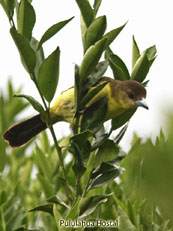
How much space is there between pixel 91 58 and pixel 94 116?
0.21m

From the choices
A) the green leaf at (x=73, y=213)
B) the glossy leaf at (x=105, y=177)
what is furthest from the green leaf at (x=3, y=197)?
the green leaf at (x=73, y=213)

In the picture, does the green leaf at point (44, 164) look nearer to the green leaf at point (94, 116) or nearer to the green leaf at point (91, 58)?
the green leaf at point (94, 116)

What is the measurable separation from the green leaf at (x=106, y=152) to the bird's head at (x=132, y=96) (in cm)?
38

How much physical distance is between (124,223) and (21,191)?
1.08 m

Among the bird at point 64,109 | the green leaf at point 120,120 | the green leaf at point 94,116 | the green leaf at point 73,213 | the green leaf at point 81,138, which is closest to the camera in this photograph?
the green leaf at point 73,213

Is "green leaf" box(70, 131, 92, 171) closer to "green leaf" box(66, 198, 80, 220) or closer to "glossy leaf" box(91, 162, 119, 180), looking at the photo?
"glossy leaf" box(91, 162, 119, 180)

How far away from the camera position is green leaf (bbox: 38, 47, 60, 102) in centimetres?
114

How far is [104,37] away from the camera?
1.14 metres

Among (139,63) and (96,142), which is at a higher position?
(139,63)

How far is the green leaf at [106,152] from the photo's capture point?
3.95ft

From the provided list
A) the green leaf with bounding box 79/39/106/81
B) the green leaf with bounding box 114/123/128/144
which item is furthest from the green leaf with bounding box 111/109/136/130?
the green leaf with bounding box 79/39/106/81

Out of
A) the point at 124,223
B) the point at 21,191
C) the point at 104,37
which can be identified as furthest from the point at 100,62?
the point at 21,191

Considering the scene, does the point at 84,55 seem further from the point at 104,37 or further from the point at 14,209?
the point at 14,209

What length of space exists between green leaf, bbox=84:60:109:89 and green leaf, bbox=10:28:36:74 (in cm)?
16
